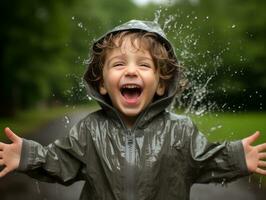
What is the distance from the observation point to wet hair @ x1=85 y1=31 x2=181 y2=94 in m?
3.48

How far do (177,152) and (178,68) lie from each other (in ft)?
Answer: 1.90

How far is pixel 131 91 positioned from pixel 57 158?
1.95ft

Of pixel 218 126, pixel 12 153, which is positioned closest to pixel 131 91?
pixel 12 153

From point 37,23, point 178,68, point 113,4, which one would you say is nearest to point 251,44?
point 37,23

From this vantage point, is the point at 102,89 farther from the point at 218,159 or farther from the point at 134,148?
the point at 218,159

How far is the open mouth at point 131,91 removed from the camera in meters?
3.38

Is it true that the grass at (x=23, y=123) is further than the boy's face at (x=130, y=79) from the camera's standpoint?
Yes

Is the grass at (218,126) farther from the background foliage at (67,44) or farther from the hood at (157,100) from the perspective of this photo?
the hood at (157,100)

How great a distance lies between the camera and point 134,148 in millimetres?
3332

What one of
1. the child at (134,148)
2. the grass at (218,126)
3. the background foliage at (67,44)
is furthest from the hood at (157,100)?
the background foliage at (67,44)

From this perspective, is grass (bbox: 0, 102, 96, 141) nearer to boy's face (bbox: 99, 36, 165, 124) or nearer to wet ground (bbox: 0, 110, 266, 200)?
wet ground (bbox: 0, 110, 266, 200)

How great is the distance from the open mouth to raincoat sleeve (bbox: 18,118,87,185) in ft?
1.07

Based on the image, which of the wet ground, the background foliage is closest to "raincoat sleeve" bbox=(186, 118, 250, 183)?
the wet ground

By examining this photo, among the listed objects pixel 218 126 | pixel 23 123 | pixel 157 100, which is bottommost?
pixel 157 100
